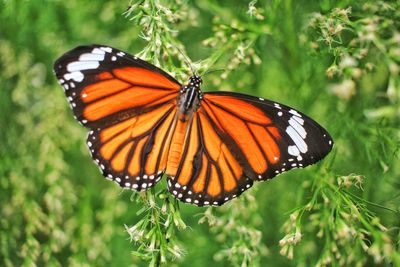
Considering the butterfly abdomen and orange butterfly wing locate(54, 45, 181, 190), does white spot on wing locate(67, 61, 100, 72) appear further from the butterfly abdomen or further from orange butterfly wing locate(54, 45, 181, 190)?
the butterfly abdomen

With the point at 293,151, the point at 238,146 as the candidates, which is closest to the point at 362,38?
the point at 293,151

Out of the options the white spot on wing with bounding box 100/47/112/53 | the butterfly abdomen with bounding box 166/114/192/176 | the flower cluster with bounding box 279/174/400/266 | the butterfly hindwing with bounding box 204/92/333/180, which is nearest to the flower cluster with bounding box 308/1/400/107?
the butterfly hindwing with bounding box 204/92/333/180

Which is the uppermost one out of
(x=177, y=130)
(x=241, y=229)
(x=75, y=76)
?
(x=75, y=76)

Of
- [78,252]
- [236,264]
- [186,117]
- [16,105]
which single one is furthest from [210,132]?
[16,105]

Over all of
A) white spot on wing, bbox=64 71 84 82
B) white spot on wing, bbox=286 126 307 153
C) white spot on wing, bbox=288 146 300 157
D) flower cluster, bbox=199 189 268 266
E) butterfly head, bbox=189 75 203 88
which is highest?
white spot on wing, bbox=64 71 84 82

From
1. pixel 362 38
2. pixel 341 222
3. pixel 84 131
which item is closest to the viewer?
pixel 362 38

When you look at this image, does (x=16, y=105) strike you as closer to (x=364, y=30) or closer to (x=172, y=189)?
(x=172, y=189)

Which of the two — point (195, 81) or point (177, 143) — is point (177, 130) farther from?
point (195, 81)
